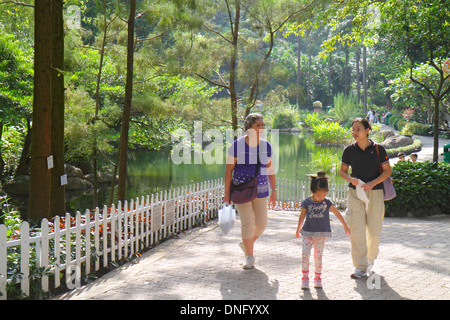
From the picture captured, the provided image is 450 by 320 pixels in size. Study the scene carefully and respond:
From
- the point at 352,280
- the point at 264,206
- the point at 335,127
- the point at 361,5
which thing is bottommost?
the point at 352,280

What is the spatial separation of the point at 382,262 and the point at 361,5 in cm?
1071

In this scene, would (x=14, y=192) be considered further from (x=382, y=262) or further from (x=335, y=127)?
(x=335, y=127)

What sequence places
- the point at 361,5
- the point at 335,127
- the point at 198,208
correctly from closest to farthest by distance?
the point at 198,208, the point at 361,5, the point at 335,127

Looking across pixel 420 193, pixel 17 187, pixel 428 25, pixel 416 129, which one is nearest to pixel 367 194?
pixel 420 193

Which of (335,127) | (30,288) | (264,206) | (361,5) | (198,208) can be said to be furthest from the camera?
(335,127)

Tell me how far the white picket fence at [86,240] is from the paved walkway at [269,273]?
24 centimetres

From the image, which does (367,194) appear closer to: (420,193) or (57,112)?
(57,112)

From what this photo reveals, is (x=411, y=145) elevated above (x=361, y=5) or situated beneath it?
situated beneath

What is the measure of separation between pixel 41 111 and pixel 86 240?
1.89 m

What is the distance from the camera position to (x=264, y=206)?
19.6 feet

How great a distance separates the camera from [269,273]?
18.8ft

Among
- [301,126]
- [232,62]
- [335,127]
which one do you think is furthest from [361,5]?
[301,126]

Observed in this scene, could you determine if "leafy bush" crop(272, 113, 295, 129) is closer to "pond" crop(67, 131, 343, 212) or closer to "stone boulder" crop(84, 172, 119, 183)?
"pond" crop(67, 131, 343, 212)

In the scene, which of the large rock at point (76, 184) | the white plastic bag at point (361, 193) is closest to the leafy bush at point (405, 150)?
the large rock at point (76, 184)
